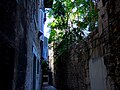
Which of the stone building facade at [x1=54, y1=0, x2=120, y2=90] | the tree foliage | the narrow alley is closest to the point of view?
the narrow alley

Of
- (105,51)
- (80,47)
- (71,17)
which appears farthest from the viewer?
(71,17)

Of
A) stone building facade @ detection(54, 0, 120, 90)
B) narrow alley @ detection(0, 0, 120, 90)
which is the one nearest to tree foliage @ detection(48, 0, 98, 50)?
narrow alley @ detection(0, 0, 120, 90)

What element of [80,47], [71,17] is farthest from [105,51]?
[71,17]

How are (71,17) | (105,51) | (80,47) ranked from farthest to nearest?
(71,17) → (80,47) → (105,51)

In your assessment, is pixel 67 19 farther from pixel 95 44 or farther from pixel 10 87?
pixel 10 87

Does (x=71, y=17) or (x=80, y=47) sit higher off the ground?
(x=71, y=17)

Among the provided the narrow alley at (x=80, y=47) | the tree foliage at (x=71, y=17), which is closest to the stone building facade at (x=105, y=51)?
the narrow alley at (x=80, y=47)

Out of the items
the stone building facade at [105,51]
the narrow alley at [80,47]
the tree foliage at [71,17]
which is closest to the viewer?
the narrow alley at [80,47]

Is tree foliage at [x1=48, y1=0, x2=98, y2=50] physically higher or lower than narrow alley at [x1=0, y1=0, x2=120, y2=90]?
higher

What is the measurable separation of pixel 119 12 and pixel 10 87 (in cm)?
204

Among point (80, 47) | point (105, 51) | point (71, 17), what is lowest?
point (105, 51)

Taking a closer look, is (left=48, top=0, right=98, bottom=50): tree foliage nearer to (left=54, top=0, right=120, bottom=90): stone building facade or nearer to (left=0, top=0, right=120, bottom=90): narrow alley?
(left=0, top=0, right=120, bottom=90): narrow alley

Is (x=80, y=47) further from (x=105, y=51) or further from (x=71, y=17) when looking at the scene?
(x=71, y=17)

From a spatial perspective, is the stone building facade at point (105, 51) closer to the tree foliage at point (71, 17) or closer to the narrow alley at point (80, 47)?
the narrow alley at point (80, 47)
